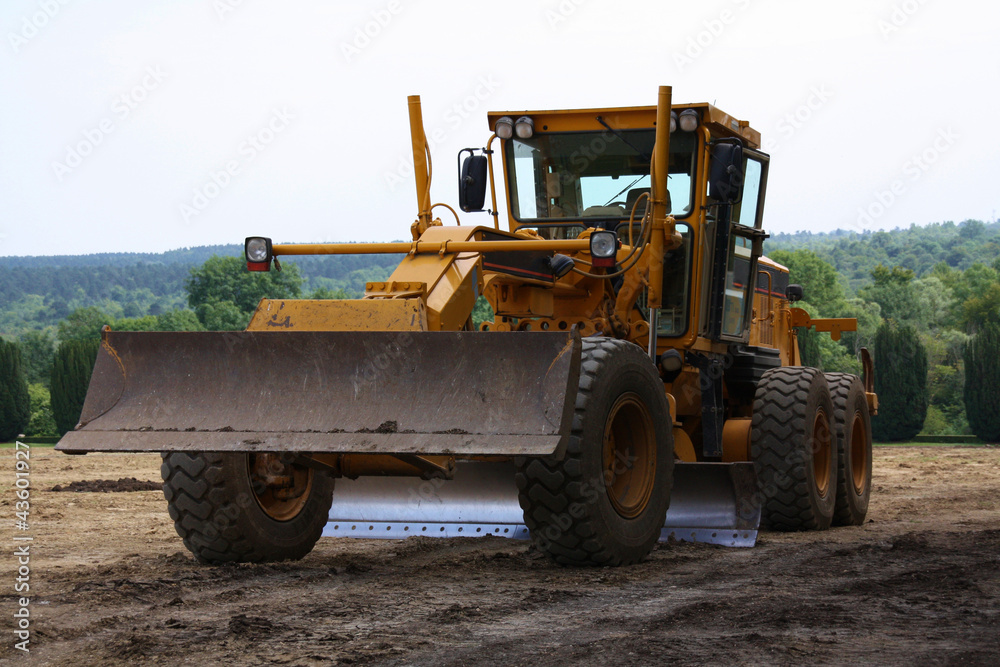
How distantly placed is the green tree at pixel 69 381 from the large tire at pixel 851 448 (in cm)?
3260

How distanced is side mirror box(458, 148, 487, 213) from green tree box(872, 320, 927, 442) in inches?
1305

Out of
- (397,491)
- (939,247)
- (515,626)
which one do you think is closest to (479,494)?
(397,491)

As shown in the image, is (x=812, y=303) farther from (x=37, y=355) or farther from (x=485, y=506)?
(x=485, y=506)

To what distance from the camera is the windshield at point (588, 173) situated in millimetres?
8898

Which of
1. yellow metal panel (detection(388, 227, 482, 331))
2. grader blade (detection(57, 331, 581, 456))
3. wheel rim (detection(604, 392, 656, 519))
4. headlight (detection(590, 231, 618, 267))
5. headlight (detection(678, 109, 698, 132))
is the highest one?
headlight (detection(678, 109, 698, 132))

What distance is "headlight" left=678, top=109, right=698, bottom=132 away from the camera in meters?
8.60

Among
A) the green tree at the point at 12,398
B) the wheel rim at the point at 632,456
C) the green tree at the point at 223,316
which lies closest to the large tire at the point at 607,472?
the wheel rim at the point at 632,456

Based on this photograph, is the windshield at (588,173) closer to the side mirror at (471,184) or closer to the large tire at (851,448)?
the side mirror at (471,184)

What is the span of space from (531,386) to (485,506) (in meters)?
2.25

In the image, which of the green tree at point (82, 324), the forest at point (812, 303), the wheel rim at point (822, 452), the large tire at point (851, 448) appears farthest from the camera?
the green tree at point (82, 324)

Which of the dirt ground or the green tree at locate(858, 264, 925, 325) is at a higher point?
the green tree at locate(858, 264, 925, 325)

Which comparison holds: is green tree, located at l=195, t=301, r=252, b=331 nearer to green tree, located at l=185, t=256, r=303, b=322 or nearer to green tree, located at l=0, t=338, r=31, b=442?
Answer: green tree, located at l=185, t=256, r=303, b=322

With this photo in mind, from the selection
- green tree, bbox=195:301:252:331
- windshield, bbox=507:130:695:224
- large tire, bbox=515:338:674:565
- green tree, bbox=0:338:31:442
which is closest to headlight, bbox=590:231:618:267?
large tire, bbox=515:338:674:565

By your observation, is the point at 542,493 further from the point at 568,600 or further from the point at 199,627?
the point at 199,627
